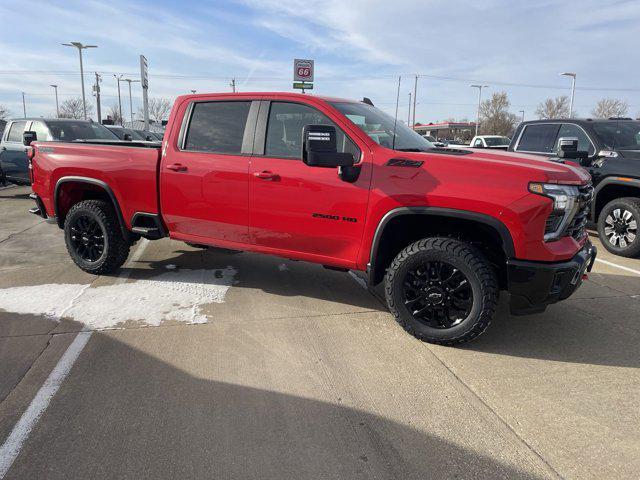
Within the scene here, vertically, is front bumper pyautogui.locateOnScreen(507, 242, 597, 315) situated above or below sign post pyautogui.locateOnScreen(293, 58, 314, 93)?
below

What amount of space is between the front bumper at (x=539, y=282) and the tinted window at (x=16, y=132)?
12.4m

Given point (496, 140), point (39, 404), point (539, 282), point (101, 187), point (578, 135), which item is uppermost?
point (496, 140)

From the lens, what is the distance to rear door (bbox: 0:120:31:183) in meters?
11.7

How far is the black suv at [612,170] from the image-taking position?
6.52m

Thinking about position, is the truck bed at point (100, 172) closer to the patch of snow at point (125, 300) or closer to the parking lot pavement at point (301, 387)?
the patch of snow at point (125, 300)

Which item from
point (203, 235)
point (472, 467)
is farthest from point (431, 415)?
point (203, 235)

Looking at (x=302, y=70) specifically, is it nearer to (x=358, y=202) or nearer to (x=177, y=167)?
(x=177, y=167)

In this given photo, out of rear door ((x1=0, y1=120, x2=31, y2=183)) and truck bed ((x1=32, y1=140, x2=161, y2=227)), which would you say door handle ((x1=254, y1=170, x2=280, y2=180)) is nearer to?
truck bed ((x1=32, y1=140, x2=161, y2=227))

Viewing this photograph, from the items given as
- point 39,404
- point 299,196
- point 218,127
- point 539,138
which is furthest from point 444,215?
point 539,138

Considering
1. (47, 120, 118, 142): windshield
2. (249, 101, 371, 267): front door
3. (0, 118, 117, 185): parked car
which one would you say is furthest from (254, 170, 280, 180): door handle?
(0, 118, 117, 185): parked car

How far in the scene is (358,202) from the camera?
3.87 metres

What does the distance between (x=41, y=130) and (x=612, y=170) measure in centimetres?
1159

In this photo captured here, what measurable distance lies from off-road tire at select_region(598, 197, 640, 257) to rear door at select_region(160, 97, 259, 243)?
17.3 feet

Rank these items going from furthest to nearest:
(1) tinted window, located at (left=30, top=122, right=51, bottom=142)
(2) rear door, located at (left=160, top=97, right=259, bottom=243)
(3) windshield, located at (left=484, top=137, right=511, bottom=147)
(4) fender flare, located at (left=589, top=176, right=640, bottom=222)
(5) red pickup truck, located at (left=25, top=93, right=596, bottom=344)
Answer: (3) windshield, located at (left=484, top=137, right=511, bottom=147) → (1) tinted window, located at (left=30, top=122, right=51, bottom=142) → (4) fender flare, located at (left=589, top=176, right=640, bottom=222) → (2) rear door, located at (left=160, top=97, right=259, bottom=243) → (5) red pickup truck, located at (left=25, top=93, right=596, bottom=344)
